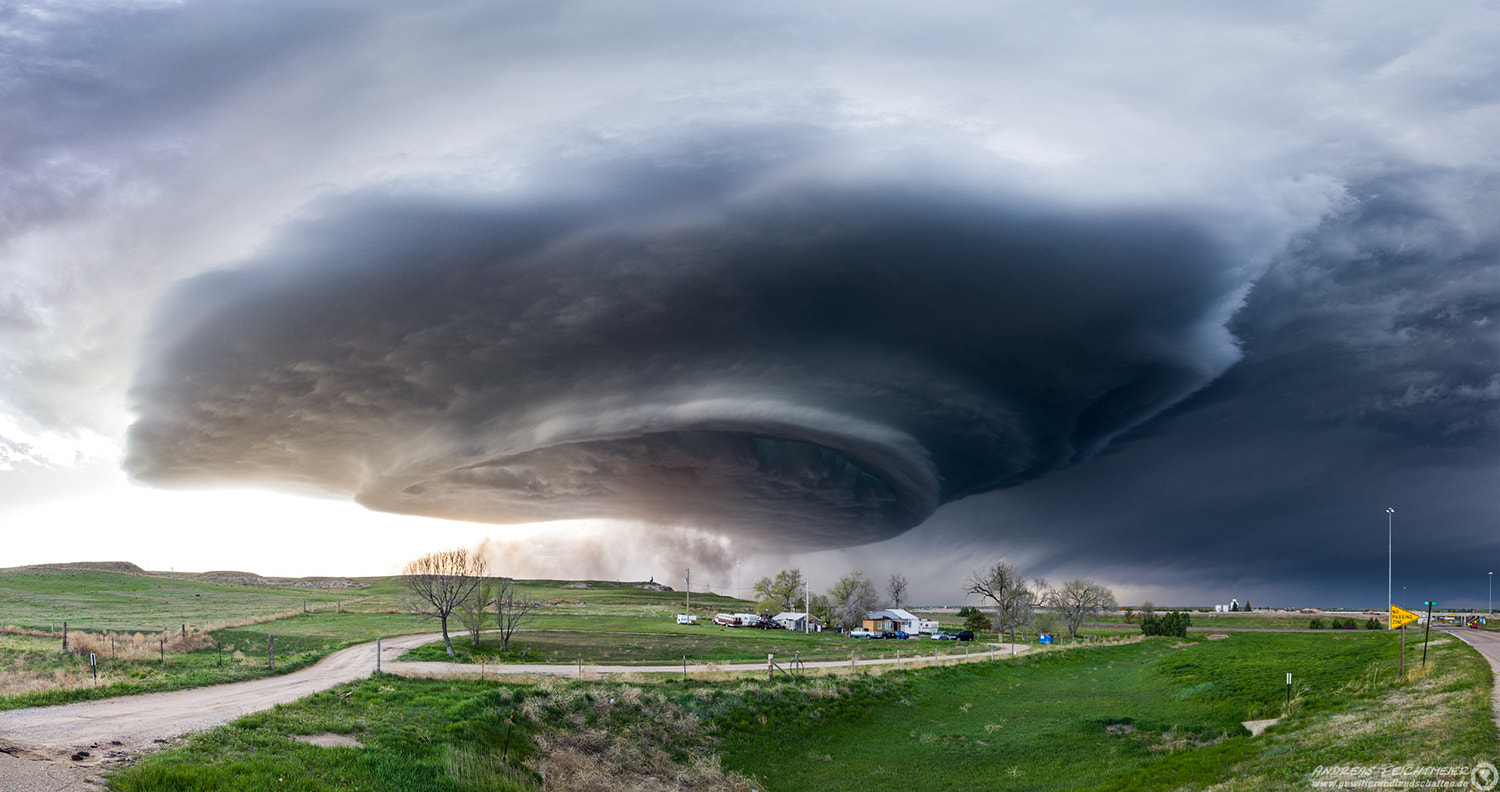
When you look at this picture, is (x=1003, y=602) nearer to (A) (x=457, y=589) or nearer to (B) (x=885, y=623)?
(B) (x=885, y=623)

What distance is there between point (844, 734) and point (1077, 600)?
355ft

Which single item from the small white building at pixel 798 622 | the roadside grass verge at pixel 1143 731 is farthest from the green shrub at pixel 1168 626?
the roadside grass verge at pixel 1143 731

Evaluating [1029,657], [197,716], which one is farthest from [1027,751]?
[1029,657]

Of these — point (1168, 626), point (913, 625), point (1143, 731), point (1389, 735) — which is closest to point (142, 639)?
point (1143, 731)

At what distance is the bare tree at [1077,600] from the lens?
126562 millimetres

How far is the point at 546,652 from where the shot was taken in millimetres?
70062

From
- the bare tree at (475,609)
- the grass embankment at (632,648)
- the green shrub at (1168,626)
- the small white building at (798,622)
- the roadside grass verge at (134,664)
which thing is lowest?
the small white building at (798,622)

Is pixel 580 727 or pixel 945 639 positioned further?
pixel 945 639

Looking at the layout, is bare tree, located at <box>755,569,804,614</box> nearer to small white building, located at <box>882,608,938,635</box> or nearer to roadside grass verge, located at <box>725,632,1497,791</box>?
small white building, located at <box>882,608,938,635</box>

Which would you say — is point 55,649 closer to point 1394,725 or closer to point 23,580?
point 1394,725

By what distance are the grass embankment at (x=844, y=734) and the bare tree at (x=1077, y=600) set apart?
2942 inches

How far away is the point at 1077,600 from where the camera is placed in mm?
133500

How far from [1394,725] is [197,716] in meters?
38.5

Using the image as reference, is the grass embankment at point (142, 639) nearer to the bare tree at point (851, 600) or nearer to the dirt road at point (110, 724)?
the dirt road at point (110, 724)
